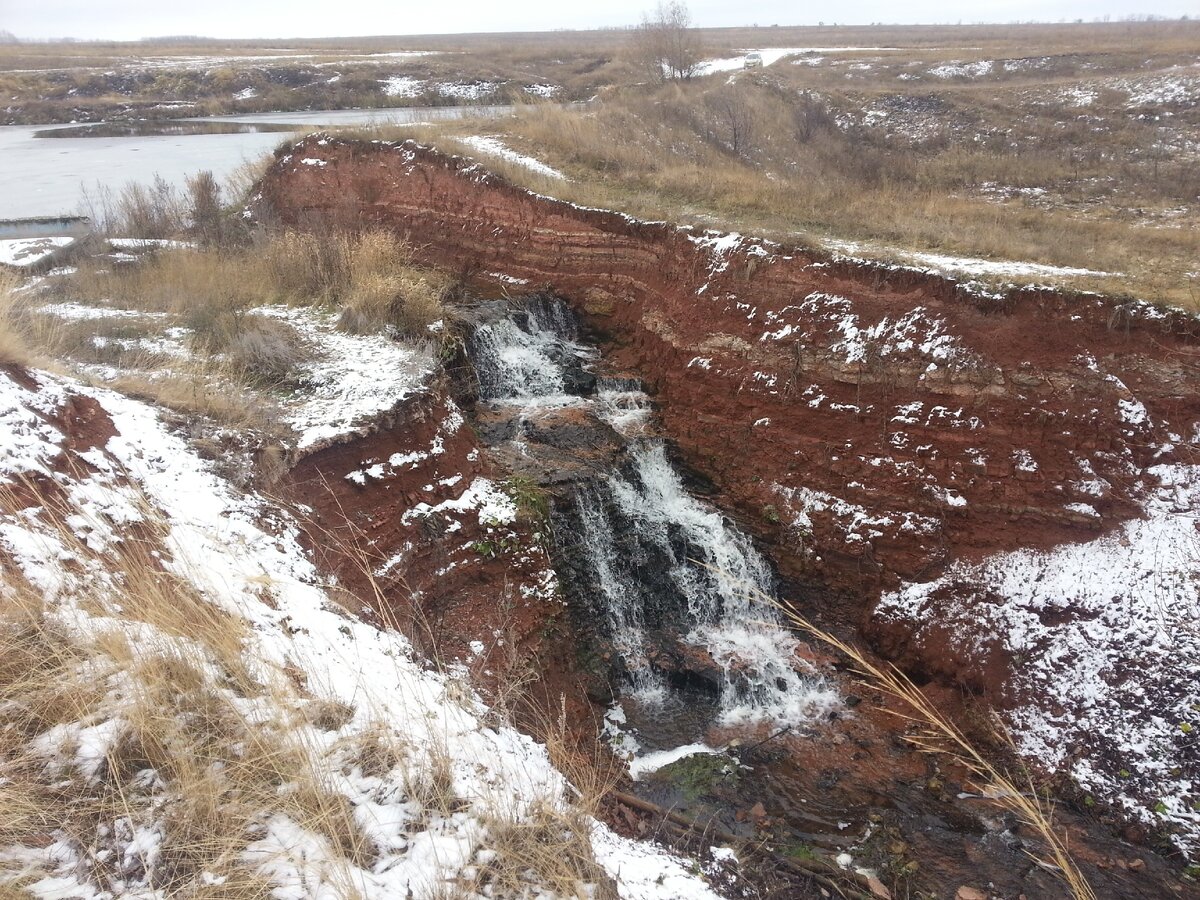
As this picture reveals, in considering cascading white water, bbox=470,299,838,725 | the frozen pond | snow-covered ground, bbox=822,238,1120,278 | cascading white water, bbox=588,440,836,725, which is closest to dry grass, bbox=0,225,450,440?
cascading white water, bbox=470,299,838,725

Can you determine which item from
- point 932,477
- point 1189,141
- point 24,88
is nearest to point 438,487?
point 932,477

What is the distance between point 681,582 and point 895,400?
373cm

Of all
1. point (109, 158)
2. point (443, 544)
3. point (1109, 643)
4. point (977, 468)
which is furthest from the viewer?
point (109, 158)

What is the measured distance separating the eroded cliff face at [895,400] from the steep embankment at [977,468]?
0.08 ft

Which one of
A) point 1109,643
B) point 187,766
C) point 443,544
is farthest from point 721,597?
point 187,766

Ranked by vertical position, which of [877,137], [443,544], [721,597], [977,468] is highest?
[877,137]

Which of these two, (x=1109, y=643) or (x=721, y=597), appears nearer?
(x=1109, y=643)

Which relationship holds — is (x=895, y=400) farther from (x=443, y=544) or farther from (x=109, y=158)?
(x=109, y=158)

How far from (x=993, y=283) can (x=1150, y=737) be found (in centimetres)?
557

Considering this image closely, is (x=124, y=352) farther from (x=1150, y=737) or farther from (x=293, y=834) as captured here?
(x=1150, y=737)

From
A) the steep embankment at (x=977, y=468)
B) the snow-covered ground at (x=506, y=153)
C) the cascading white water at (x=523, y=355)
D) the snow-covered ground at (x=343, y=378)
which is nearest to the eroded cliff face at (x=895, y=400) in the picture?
the steep embankment at (x=977, y=468)

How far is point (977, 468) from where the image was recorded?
8078mm

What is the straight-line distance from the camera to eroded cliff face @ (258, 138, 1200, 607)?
7.68 m

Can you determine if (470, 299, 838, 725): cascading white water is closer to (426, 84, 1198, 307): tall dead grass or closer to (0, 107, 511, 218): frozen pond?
(426, 84, 1198, 307): tall dead grass
